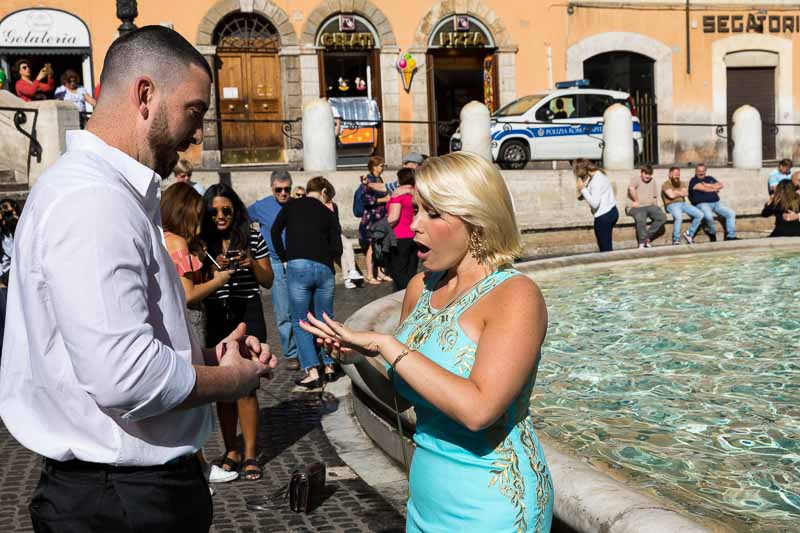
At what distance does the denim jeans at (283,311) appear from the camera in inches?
332

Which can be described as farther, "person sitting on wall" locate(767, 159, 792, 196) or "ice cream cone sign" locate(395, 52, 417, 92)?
"ice cream cone sign" locate(395, 52, 417, 92)

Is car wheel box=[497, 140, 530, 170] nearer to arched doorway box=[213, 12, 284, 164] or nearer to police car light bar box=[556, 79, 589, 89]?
police car light bar box=[556, 79, 589, 89]

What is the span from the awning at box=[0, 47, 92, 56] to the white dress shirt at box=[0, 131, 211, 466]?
20884 mm

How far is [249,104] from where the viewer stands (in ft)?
77.0

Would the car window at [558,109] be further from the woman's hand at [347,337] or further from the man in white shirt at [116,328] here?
the man in white shirt at [116,328]

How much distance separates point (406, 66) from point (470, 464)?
71.8 ft

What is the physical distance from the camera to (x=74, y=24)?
2167cm

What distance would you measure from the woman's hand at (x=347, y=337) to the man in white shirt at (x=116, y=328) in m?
0.29

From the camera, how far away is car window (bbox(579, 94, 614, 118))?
21.2 meters

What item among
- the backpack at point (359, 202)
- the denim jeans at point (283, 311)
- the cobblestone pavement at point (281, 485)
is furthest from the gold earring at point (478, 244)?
the backpack at point (359, 202)

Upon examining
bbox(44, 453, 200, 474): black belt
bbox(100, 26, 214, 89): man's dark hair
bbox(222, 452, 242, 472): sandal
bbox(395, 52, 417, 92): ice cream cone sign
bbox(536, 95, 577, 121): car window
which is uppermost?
bbox(395, 52, 417, 92): ice cream cone sign

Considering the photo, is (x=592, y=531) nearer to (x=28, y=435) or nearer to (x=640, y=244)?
(x=28, y=435)

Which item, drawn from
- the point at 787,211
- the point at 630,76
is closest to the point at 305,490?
the point at 787,211

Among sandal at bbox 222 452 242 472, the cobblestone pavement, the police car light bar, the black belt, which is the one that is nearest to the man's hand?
the black belt
